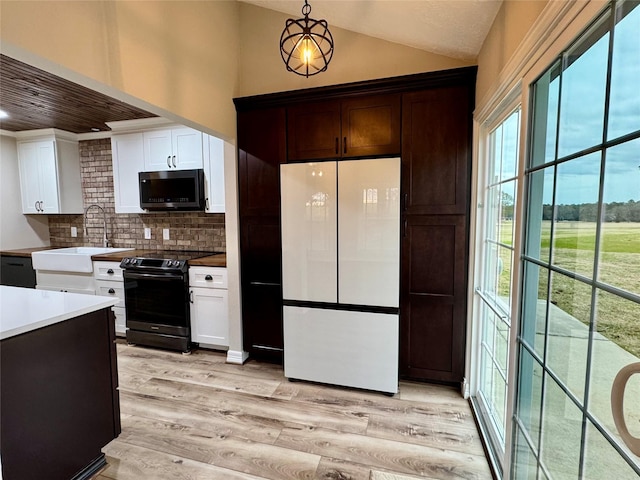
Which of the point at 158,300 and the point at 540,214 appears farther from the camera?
the point at 158,300

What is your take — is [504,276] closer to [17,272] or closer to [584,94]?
[584,94]

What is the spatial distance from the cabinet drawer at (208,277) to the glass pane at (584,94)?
275 centimetres

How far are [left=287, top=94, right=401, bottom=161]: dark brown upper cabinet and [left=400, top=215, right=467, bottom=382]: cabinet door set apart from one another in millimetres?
670

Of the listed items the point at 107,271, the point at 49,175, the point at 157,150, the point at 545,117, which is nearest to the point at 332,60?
the point at 545,117

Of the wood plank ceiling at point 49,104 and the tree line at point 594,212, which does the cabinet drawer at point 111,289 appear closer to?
the wood plank ceiling at point 49,104

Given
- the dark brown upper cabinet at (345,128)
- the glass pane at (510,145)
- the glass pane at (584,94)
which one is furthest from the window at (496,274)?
the dark brown upper cabinet at (345,128)

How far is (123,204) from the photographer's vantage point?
3711mm

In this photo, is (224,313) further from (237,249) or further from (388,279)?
(388,279)

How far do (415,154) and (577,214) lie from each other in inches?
59.8

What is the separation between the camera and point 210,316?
10.4 ft

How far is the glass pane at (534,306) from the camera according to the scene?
3.92 ft

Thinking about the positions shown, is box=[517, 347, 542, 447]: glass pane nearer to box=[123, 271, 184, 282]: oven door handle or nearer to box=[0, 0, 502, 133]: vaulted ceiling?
box=[0, 0, 502, 133]: vaulted ceiling

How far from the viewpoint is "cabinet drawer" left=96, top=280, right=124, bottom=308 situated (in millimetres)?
3406

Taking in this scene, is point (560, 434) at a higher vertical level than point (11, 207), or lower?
lower
